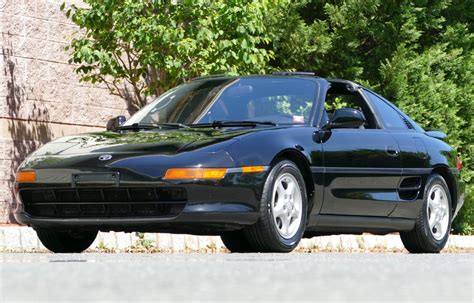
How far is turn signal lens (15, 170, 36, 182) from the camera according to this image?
9.02 metres

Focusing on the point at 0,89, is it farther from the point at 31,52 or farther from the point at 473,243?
the point at 473,243

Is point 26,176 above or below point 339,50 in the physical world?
below

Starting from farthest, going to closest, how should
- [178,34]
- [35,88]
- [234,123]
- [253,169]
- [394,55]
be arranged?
[394,55], [35,88], [178,34], [234,123], [253,169]

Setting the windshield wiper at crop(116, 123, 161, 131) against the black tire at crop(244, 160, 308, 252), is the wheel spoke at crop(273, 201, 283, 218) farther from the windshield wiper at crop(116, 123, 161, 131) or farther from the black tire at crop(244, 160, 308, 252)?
the windshield wiper at crop(116, 123, 161, 131)

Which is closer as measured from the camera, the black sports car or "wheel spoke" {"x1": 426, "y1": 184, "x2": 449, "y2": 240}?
the black sports car

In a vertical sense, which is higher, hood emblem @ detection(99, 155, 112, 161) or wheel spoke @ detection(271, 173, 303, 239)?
hood emblem @ detection(99, 155, 112, 161)

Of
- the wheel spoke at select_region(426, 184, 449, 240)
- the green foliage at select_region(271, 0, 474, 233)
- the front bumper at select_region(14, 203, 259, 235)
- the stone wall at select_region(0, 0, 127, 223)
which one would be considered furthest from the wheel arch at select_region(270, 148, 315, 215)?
the green foliage at select_region(271, 0, 474, 233)

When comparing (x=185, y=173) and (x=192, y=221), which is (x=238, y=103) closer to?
(x=185, y=173)

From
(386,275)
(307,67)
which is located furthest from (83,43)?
(386,275)

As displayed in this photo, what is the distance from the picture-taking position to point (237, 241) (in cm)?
943

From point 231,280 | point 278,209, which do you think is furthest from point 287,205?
point 231,280

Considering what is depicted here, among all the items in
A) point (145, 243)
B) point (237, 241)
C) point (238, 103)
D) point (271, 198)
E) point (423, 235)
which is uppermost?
point (238, 103)

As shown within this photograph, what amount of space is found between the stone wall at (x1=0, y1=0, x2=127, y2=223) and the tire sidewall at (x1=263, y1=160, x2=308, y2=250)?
6709 millimetres

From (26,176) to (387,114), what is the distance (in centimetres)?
344
